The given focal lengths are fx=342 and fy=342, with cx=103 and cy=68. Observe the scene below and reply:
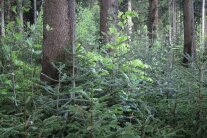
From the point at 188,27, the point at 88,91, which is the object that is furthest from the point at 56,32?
the point at 188,27

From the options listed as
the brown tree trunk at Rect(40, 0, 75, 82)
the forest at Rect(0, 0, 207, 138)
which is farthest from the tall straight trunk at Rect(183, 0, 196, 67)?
the brown tree trunk at Rect(40, 0, 75, 82)

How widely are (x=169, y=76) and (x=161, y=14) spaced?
119 feet

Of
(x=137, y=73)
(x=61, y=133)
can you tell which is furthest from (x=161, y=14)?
(x=61, y=133)

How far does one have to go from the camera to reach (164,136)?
3.88 m

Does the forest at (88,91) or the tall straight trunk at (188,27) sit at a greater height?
the tall straight trunk at (188,27)


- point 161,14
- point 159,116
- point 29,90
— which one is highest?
point 161,14

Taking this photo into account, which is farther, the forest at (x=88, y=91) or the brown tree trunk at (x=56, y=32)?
the brown tree trunk at (x=56, y=32)

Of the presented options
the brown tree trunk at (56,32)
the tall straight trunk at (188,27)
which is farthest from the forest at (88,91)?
the tall straight trunk at (188,27)

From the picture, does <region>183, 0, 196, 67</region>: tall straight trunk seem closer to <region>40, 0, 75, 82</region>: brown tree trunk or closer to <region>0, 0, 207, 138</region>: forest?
<region>0, 0, 207, 138</region>: forest

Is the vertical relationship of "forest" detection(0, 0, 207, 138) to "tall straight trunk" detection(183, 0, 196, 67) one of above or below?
below

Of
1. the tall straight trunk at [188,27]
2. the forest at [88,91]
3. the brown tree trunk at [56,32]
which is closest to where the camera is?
the forest at [88,91]

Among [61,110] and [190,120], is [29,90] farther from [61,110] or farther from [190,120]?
[190,120]

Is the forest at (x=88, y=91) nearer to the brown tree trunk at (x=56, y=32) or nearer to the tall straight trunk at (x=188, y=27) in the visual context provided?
the brown tree trunk at (x=56, y=32)

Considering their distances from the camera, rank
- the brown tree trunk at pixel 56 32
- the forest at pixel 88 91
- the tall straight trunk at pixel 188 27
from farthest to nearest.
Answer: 1. the tall straight trunk at pixel 188 27
2. the brown tree trunk at pixel 56 32
3. the forest at pixel 88 91
